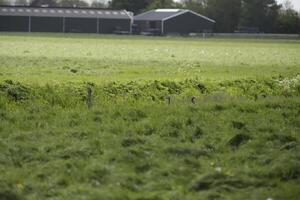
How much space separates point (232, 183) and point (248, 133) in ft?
10.4

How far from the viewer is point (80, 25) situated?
11200cm

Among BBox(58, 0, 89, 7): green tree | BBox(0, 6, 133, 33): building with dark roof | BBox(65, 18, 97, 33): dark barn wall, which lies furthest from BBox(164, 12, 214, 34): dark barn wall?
BBox(58, 0, 89, 7): green tree

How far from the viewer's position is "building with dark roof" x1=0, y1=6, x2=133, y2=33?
110 meters

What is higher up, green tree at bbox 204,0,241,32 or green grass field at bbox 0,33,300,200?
green tree at bbox 204,0,241,32

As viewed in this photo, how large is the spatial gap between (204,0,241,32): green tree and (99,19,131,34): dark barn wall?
1851 centimetres

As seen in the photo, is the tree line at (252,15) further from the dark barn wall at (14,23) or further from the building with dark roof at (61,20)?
the dark barn wall at (14,23)

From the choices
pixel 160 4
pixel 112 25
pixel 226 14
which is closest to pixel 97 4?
pixel 160 4

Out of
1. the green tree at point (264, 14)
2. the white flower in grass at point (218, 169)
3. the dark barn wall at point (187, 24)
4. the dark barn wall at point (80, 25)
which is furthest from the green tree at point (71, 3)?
the white flower in grass at point (218, 169)

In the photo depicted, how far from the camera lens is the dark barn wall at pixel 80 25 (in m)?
111

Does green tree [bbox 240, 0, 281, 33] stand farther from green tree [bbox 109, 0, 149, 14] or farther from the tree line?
green tree [bbox 109, 0, 149, 14]

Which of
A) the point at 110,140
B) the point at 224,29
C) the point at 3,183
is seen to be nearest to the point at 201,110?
the point at 110,140

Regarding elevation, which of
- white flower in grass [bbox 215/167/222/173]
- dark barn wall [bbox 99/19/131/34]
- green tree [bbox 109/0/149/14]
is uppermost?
green tree [bbox 109/0/149/14]

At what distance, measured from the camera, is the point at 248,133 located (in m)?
12.8

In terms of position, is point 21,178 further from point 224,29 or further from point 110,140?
point 224,29
